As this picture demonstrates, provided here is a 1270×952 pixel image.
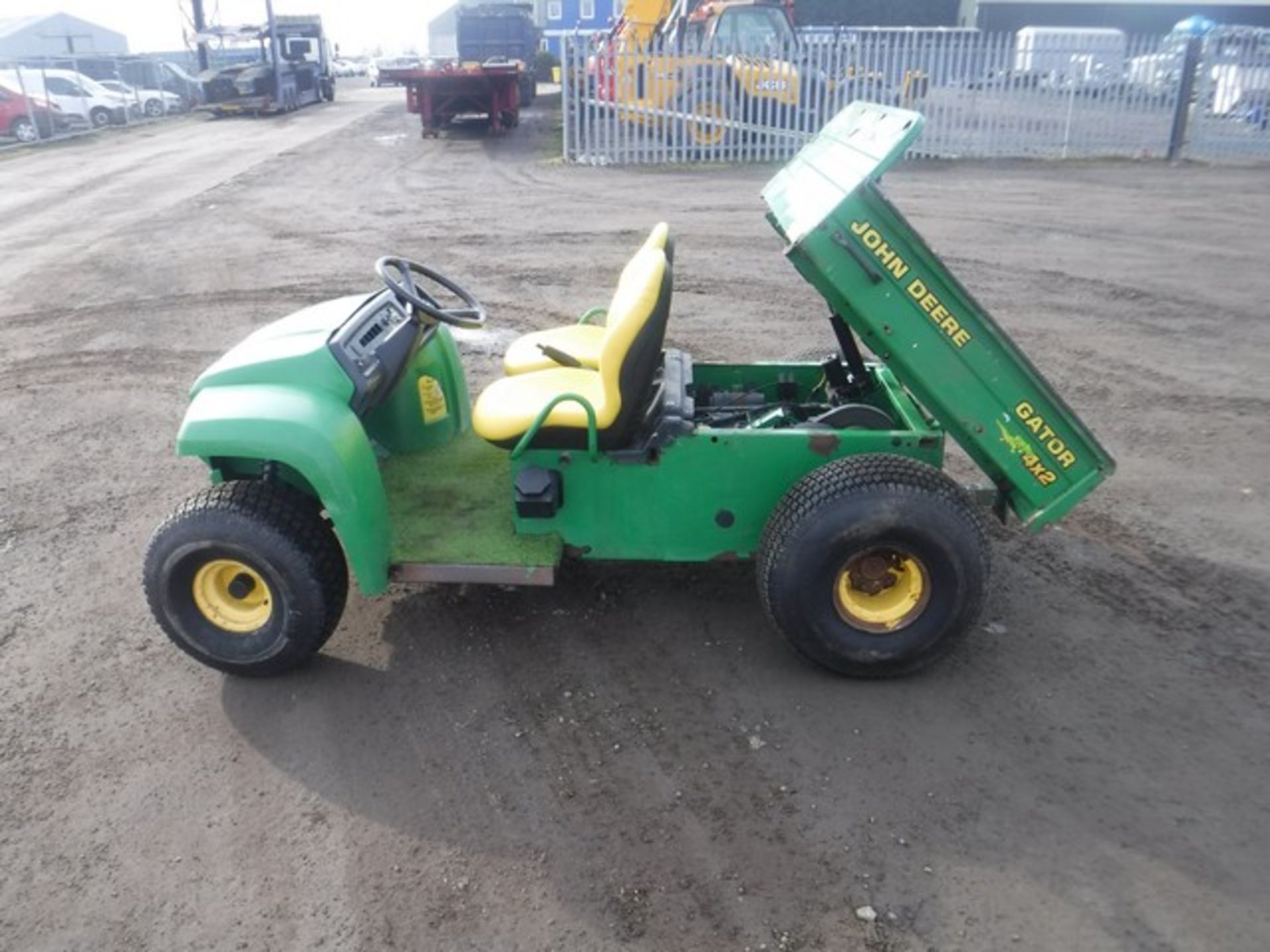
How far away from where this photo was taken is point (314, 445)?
345 centimetres

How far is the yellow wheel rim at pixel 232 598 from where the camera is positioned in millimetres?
3725

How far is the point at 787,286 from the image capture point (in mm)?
9102

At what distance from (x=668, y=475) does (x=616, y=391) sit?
1.15ft

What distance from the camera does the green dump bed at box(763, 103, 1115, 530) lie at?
3.47 metres

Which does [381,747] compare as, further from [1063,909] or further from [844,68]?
[844,68]

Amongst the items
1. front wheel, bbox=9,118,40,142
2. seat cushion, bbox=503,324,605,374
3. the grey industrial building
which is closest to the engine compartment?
seat cushion, bbox=503,324,605,374

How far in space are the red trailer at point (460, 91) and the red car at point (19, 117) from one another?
7763 mm

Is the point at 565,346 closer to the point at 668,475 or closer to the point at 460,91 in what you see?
the point at 668,475

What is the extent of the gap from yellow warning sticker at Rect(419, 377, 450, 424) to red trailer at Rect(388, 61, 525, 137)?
16.9 metres

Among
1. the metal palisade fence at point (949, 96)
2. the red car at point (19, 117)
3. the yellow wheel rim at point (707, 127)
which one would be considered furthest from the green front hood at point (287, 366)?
the red car at point (19, 117)

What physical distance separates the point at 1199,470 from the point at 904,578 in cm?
272

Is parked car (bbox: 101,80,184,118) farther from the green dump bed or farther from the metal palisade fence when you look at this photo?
the green dump bed

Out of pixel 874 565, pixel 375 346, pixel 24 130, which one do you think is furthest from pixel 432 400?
pixel 24 130

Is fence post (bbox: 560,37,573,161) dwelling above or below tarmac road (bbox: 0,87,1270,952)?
above
